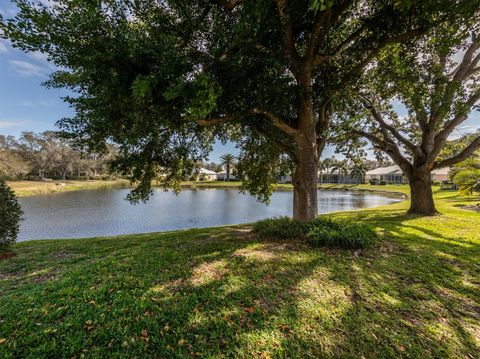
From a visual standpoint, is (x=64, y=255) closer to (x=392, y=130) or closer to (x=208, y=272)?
(x=208, y=272)

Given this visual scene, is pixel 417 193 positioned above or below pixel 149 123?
below

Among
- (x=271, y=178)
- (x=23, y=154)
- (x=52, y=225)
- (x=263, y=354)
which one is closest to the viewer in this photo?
(x=263, y=354)

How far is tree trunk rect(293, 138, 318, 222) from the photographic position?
6.55 meters

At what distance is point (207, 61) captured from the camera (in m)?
5.30

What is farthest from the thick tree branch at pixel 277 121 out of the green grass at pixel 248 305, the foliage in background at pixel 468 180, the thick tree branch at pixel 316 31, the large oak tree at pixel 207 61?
the foliage in background at pixel 468 180

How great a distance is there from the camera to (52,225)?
15656 millimetres

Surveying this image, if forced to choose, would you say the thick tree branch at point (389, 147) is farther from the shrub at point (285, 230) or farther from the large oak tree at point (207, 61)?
the shrub at point (285, 230)

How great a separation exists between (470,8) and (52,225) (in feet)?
70.1

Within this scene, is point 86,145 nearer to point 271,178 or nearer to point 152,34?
point 152,34

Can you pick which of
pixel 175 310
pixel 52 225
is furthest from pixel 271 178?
pixel 52 225

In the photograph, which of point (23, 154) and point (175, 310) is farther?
point (23, 154)

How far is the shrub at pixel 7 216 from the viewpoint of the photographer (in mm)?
6305

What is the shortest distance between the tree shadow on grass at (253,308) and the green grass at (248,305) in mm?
15

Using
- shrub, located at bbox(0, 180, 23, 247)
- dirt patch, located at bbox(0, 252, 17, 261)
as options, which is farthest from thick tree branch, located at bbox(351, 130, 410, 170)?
dirt patch, located at bbox(0, 252, 17, 261)
